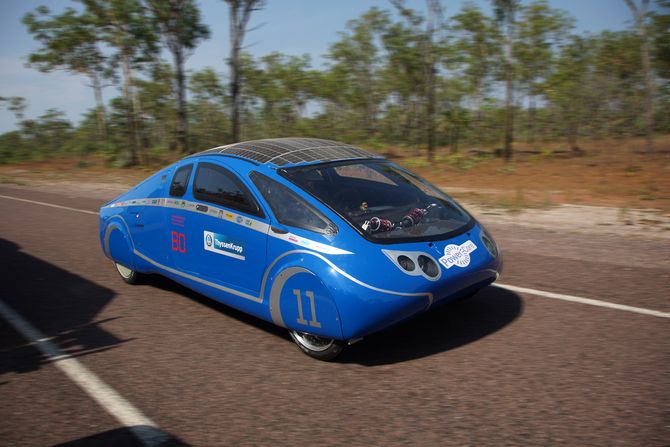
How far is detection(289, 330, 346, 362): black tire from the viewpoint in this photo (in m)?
4.04

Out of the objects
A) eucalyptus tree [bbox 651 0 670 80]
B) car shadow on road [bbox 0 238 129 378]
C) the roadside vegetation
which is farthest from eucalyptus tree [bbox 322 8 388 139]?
car shadow on road [bbox 0 238 129 378]

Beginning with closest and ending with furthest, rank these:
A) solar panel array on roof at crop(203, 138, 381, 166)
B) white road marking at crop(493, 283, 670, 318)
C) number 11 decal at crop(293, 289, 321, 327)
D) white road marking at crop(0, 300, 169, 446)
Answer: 1. white road marking at crop(0, 300, 169, 446)
2. number 11 decal at crop(293, 289, 321, 327)
3. white road marking at crop(493, 283, 670, 318)
4. solar panel array on roof at crop(203, 138, 381, 166)

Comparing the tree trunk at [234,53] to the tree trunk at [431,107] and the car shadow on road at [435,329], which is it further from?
the car shadow on road at [435,329]

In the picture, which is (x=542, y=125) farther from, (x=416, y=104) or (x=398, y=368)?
(x=398, y=368)

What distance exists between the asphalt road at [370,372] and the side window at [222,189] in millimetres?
1130

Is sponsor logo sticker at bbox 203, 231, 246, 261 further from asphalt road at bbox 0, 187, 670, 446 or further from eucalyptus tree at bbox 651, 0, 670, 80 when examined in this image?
eucalyptus tree at bbox 651, 0, 670, 80

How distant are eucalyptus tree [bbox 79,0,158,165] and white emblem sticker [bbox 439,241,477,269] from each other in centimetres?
2768

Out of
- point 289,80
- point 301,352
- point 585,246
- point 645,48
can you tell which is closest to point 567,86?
point 645,48

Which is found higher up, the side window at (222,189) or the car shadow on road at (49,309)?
the side window at (222,189)

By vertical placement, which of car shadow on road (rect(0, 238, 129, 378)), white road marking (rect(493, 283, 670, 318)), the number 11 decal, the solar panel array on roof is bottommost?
car shadow on road (rect(0, 238, 129, 378))

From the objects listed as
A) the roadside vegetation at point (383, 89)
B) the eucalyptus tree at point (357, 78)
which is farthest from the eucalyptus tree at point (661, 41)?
the eucalyptus tree at point (357, 78)

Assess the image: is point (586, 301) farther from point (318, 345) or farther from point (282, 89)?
point (282, 89)

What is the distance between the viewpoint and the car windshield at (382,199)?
4.24 meters

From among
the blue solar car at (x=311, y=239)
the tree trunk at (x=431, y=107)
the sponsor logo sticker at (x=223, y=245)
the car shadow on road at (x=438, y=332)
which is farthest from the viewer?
the tree trunk at (x=431, y=107)
